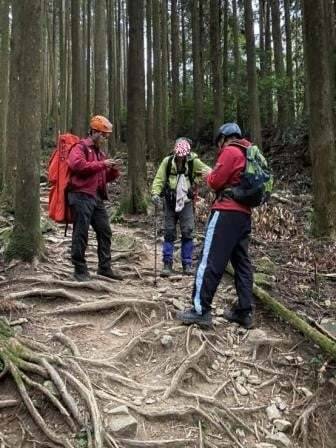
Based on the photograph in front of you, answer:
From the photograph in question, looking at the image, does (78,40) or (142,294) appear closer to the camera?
(142,294)

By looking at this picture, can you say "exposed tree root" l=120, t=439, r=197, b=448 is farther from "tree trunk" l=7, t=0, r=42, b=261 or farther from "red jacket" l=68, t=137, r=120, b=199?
"tree trunk" l=7, t=0, r=42, b=261

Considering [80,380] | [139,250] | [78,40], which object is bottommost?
[80,380]

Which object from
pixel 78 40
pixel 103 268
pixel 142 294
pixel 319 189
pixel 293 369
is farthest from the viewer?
pixel 78 40

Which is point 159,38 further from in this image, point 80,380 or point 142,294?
point 80,380

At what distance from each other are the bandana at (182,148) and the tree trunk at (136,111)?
4.31 metres

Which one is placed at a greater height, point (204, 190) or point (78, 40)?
point (78, 40)

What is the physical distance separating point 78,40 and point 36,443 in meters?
14.6

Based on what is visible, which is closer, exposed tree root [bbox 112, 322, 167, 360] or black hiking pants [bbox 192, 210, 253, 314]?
exposed tree root [bbox 112, 322, 167, 360]

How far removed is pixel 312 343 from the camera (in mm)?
5148

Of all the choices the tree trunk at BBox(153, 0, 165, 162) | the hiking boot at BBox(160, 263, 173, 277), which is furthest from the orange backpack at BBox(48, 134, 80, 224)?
the tree trunk at BBox(153, 0, 165, 162)

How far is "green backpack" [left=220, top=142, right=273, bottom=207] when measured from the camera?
16.4 ft

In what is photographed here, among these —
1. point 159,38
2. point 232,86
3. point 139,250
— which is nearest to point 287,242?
point 139,250

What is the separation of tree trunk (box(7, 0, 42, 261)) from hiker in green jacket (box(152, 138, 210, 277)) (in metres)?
1.54

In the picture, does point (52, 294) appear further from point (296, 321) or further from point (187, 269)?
point (296, 321)
